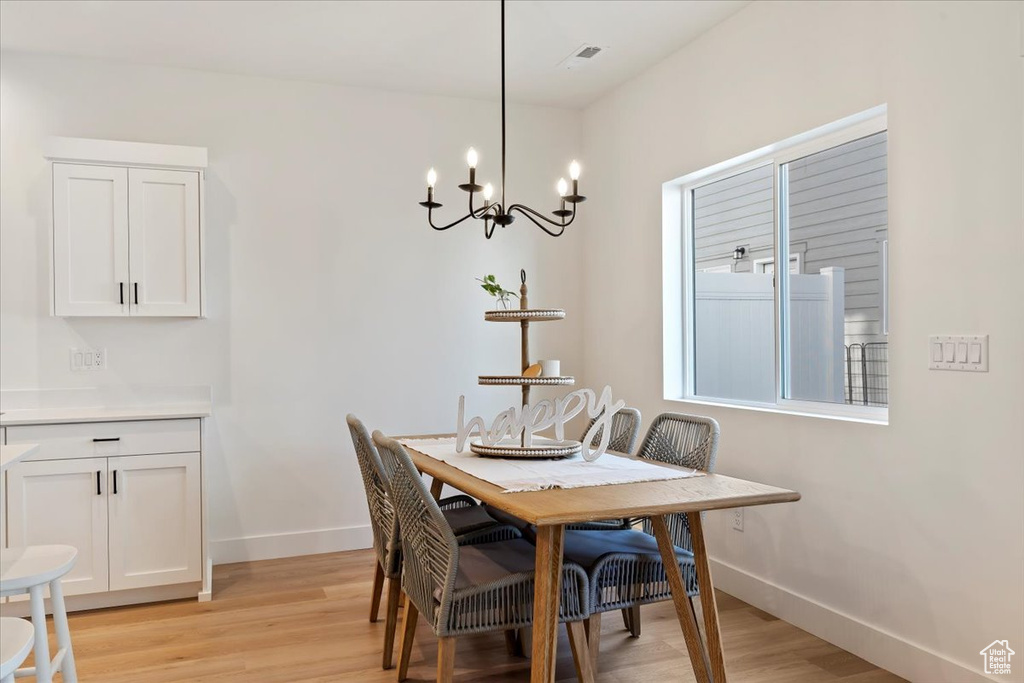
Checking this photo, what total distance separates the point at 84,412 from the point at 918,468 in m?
3.53

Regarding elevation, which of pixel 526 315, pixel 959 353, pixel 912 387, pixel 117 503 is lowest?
pixel 117 503

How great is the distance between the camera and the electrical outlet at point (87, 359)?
378cm

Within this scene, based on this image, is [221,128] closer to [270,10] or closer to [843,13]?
[270,10]

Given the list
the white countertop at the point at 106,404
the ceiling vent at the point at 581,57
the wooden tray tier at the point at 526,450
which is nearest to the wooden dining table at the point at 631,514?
the wooden tray tier at the point at 526,450

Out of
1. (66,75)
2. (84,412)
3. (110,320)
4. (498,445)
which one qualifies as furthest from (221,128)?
(498,445)

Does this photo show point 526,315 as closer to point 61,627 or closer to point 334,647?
point 334,647

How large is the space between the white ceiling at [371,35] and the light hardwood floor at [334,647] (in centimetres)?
263

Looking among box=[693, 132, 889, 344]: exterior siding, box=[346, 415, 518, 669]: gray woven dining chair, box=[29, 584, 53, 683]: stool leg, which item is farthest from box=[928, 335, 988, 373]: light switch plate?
box=[29, 584, 53, 683]: stool leg

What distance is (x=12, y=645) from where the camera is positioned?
1.56 meters

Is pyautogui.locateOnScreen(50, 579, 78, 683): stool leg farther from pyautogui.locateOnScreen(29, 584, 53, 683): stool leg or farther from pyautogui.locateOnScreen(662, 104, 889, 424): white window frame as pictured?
pyautogui.locateOnScreen(662, 104, 889, 424): white window frame

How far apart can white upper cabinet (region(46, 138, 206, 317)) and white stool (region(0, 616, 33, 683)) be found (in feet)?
7.39

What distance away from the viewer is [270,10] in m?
3.31

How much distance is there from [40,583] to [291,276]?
2.49m

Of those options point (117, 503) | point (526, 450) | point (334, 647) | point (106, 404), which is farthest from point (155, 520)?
point (526, 450)
